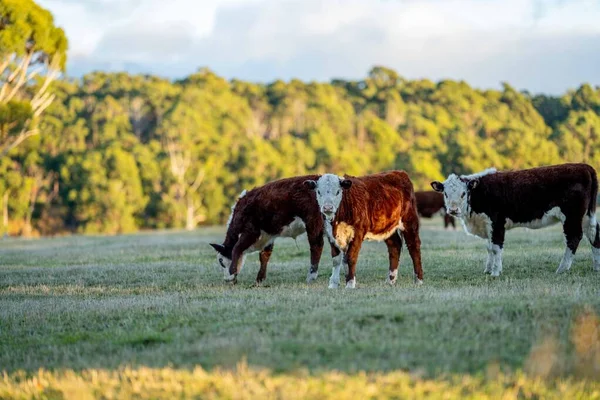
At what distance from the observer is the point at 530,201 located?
1463cm

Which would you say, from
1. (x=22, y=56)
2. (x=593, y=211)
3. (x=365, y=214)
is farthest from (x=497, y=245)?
(x=22, y=56)

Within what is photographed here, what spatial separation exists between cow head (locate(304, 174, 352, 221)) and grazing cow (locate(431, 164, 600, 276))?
2.63m

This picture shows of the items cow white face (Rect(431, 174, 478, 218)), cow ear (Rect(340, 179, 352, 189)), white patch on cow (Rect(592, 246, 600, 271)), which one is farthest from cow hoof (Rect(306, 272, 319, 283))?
white patch on cow (Rect(592, 246, 600, 271))

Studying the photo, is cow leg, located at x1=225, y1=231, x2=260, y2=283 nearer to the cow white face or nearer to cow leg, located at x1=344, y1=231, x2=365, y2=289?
cow leg, located at x1=344, y1=231, x2=365, y2=289

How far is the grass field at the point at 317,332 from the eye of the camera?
7.37 meters

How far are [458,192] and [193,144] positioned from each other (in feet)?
167

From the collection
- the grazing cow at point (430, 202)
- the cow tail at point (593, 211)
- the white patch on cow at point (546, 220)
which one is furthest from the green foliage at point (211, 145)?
the cow tail at point (593, 211)

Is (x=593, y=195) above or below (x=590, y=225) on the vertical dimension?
above

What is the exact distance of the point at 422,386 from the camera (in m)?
6.88

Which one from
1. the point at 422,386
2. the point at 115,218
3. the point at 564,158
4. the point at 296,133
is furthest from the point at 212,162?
the point at 422,386

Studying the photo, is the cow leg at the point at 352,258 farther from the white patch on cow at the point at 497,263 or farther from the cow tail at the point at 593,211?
the cow tail at the point at 593,211

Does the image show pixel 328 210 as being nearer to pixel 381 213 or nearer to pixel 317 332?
pixel 381 213

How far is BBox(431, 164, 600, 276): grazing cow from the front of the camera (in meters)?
14.4

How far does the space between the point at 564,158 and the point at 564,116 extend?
10611 mm
